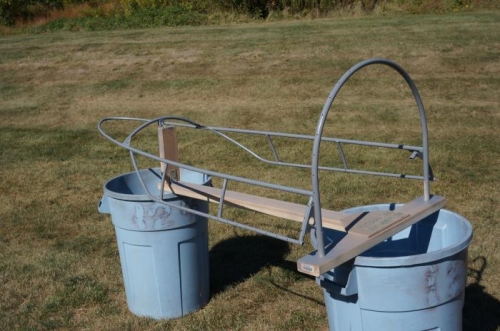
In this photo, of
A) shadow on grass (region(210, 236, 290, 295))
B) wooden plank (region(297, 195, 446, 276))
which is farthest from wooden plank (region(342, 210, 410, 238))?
shadow on grass (region(210, 236, 290, 295))

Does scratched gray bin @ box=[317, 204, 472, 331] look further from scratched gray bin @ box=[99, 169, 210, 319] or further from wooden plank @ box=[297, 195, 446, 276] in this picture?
scratched gray bin @ box=[99, 169, 210, 319]

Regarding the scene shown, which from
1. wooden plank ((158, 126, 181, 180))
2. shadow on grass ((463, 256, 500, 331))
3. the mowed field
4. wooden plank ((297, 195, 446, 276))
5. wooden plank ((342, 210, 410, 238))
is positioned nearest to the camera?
wooden plank ((297, 195, 446, 276))

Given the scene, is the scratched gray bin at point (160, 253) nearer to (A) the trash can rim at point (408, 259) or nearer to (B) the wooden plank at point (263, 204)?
(B) the wooden plank at point (263, 204)

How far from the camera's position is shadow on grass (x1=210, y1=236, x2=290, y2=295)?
486 centimetres

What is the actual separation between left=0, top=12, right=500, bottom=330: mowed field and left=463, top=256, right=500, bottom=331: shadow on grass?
1 centimetres

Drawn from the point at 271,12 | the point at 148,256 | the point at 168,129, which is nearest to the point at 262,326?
the point at 148,256

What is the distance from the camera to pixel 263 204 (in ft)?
12.3

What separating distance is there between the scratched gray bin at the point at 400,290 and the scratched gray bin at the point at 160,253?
1244 mm

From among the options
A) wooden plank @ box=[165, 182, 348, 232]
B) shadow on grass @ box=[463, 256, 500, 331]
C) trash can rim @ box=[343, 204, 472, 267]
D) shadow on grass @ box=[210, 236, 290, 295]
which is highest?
A: trash can rim @ box=[343, 204, 472, 267]

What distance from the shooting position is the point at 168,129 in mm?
4305

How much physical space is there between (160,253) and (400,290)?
5.52 feet

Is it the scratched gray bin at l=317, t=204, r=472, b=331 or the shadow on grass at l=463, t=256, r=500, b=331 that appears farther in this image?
the shadow on grass at l=463, t=256, r=500, b=331

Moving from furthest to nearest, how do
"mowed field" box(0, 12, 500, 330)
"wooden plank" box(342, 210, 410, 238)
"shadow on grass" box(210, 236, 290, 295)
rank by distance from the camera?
"shadow on grass" box(210, 236, 290, 295), "mowed field" box(0, 12, 500, 330), "wooden plank" box(342, 210, 410, 238)

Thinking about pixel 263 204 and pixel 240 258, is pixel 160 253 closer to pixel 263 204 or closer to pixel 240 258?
pixel 263 204
